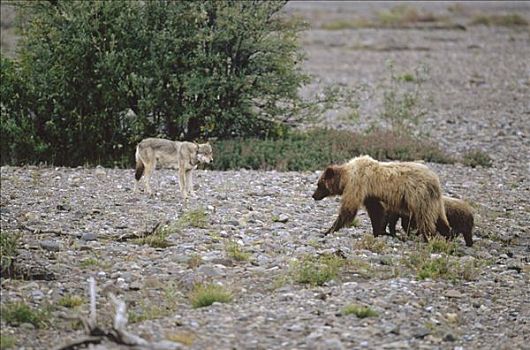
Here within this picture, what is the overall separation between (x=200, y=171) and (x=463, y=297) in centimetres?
812

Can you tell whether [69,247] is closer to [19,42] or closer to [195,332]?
[195,332]

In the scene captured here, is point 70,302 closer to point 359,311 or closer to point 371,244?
point 359,311

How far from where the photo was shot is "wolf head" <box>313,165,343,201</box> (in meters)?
13.4

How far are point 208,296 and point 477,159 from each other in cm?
1137

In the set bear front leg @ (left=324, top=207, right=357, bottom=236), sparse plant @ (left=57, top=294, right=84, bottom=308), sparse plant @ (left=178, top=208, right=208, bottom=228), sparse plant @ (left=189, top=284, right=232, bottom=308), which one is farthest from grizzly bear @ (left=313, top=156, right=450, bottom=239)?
sparse plant @ (left=57, top=294, right=84, bottom=308)

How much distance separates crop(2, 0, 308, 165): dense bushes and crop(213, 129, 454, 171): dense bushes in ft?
2.90

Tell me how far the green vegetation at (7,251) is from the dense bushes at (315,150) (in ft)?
25.0

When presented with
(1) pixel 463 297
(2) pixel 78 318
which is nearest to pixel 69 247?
(2) pixel 78 318

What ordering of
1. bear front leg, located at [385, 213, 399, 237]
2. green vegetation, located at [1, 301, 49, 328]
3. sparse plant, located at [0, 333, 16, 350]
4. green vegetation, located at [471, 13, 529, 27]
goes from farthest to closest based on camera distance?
green vegetation, located at [471, 13, 529, 27] → bear front leg, located at [385, 213, 399, 237] → green vegetation, located at [1, 301, 49, 328] → sparse plant, located at [0, 333, 16, 350]

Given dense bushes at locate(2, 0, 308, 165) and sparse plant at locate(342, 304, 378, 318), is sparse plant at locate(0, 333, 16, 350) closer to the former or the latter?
sparse plant at locate(342, 304, 378, 318)

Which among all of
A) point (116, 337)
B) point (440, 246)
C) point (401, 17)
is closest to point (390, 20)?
point (401, 17)

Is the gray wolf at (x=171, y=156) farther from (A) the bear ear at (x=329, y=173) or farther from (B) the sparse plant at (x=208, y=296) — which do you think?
(B) the sparse plant at (x=208, y=296)

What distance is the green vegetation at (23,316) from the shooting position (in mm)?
9336

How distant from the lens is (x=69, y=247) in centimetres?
1188
